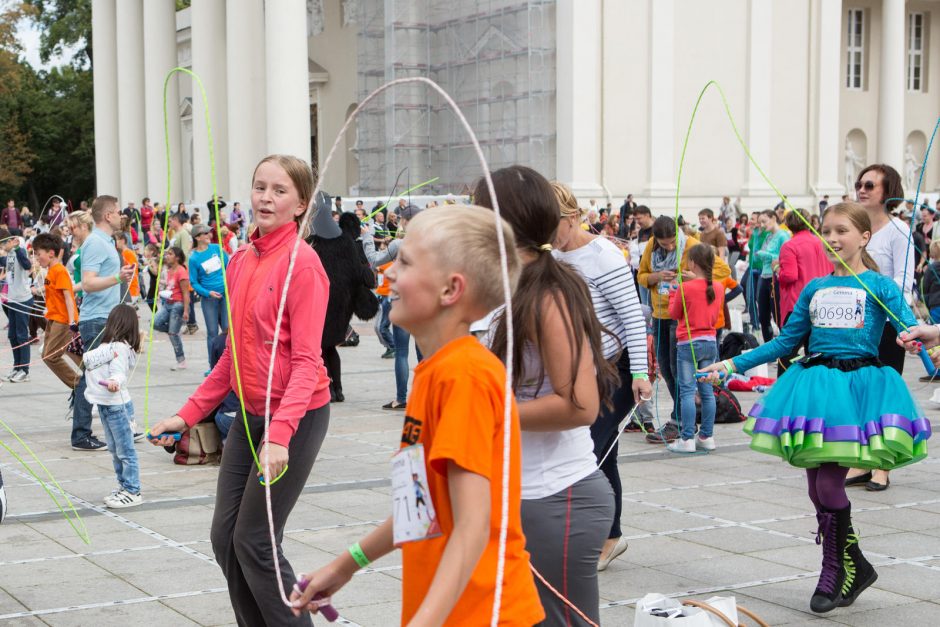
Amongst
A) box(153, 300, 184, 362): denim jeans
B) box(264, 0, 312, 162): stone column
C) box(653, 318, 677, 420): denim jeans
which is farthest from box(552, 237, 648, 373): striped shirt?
box(264, 0, 312, 162): stone column

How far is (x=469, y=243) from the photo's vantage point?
2664mm

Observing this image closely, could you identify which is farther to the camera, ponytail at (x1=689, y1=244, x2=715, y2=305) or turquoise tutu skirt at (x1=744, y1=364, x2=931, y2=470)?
ponytail at (x1=689, y1=244, x2=715, y2=305)

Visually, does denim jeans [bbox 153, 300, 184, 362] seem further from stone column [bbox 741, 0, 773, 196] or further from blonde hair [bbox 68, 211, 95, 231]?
stone column [bbox 741, 0, 773, 196]

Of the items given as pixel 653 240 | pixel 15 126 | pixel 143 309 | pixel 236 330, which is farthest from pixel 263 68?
pixel 236 330

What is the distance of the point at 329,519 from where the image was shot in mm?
7520

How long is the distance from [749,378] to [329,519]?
275 inches

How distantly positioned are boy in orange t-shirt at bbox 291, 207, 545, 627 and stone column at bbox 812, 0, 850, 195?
122ft

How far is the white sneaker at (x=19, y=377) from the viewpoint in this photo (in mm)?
15377

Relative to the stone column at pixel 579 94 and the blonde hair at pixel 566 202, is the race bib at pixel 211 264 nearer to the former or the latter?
the blonde hair at pixel 566 202

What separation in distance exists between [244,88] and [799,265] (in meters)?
30.2

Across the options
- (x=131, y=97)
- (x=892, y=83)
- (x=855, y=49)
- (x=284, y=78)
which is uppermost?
(x=855, y=49)

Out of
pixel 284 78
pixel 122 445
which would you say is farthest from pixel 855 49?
pixel 122 445

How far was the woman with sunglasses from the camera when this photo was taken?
24.7 ft

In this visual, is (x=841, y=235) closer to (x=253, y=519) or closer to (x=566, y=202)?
(x=566, y=202)
